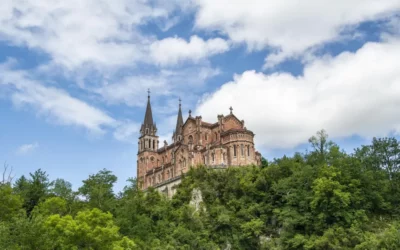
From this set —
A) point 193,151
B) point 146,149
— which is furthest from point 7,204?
point 146,149

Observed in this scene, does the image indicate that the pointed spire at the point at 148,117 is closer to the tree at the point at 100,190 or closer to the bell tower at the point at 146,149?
the bell tower at the point at 146,149

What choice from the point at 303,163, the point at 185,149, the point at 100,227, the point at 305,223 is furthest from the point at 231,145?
the point at 100,227

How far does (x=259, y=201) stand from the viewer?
2136 inches

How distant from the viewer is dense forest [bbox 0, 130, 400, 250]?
4450 centimetres

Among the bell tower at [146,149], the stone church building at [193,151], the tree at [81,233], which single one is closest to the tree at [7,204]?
the tree at [81,233]

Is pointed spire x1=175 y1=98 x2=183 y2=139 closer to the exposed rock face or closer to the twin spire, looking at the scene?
the twin spire

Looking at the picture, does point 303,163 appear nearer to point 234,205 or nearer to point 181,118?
point 234,205

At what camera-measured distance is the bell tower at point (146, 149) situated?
75.6 m

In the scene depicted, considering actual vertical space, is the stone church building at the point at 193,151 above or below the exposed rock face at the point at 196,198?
above

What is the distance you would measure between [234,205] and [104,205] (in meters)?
15.3

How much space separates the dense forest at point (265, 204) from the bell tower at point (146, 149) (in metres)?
16.5

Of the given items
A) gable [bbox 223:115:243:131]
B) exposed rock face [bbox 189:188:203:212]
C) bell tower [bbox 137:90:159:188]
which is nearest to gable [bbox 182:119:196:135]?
gable [bbox 223:115:243:131]

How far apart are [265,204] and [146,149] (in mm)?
28840

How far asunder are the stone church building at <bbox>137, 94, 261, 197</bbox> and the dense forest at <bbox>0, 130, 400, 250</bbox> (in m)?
4.78
